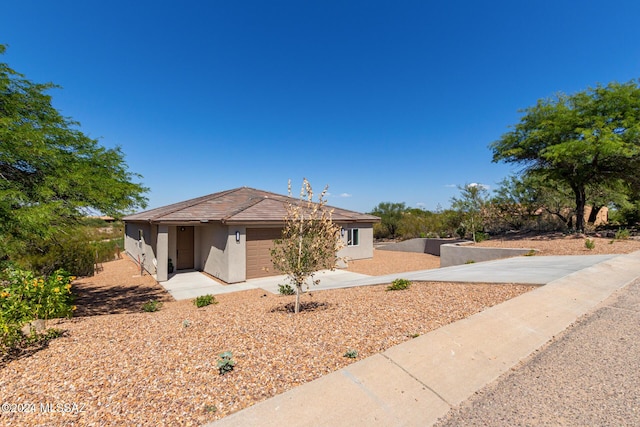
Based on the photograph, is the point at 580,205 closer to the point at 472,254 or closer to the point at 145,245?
the point at 472,254

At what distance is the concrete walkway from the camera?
7.79m

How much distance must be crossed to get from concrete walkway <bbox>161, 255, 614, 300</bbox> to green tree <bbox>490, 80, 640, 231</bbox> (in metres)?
6.72

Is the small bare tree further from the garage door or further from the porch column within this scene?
the porch column

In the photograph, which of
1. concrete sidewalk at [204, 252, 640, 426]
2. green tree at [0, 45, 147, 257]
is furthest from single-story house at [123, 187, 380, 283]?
concrete sidewalk at [204, 252, 640, 426]

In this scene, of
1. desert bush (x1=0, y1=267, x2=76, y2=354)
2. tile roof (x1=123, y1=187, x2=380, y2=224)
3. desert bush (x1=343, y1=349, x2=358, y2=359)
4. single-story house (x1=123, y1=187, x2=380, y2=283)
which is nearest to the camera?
desert bush (x1=343, y1=349, x2=358, y2=359)

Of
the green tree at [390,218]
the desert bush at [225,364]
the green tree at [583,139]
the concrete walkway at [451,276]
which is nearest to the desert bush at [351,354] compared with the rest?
the desert bush at [225,364]

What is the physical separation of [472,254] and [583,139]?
26.4 ft

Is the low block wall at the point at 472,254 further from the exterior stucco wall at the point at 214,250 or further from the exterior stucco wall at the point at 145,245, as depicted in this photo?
the exterior stucco wall at the point at 145,245

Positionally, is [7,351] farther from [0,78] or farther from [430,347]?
[0,78]

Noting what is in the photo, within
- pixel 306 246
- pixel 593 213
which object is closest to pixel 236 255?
pixel 306 246

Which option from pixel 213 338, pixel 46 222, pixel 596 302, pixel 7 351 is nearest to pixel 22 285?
pixel 7 351

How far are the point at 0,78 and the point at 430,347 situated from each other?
37.9 feet

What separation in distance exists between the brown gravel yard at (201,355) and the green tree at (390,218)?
77.4 ft

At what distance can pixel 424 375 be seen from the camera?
136 inches
